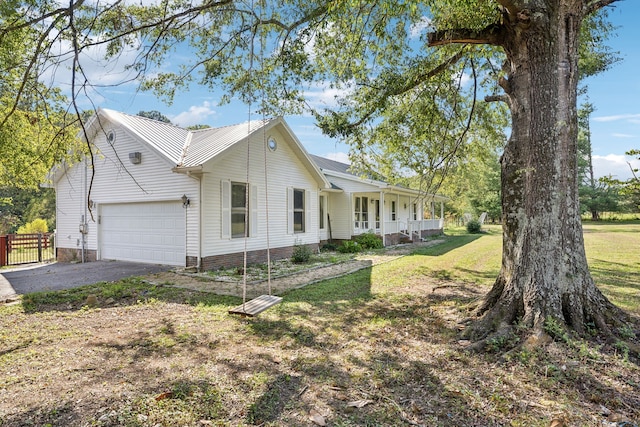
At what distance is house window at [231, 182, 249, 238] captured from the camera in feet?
36.3

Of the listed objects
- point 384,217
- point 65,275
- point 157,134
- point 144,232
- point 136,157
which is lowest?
point 65,275

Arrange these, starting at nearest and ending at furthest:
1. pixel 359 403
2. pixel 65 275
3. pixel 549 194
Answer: pixel 359 403 < pixel 549 194 < pixel 65 275

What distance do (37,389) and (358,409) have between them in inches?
114

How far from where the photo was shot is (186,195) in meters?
10.2

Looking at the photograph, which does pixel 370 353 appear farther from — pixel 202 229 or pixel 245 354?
pixel 202 229

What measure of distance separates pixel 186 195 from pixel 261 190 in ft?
8.72

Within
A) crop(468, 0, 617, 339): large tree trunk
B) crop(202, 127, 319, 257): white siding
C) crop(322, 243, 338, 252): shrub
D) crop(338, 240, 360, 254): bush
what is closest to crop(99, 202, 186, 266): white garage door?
crop(202, 127, 319, 257): white siding

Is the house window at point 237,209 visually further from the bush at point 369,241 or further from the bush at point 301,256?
the bush at point 369,241

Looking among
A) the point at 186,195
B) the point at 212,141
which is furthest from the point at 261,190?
the point at 186,195

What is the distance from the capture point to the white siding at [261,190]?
1025 centimetres

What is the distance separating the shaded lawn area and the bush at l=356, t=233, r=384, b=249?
10.7m

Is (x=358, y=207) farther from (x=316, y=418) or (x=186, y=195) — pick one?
(x=316, y=418)

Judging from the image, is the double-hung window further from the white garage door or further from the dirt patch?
the dirt patch

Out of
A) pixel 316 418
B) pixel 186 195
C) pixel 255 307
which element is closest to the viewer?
pixel 316 418
